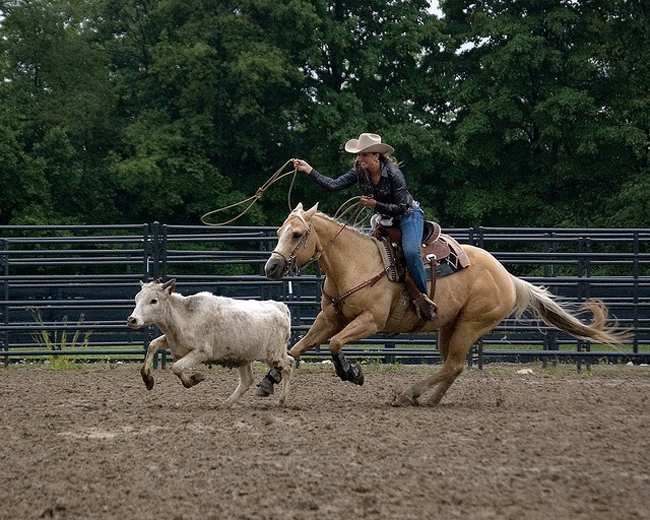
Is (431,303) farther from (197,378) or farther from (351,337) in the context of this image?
(197,378)

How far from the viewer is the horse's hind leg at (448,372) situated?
9.09m

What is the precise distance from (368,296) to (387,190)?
0.81m

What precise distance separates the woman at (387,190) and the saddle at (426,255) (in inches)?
3.4

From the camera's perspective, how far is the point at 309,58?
26.9 m

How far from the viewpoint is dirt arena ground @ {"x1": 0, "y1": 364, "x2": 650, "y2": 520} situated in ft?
17.0

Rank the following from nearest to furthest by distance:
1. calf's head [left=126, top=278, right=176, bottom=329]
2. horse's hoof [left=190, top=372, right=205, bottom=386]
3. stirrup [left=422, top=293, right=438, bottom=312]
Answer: horse's hoof [left=190, top=372, right=205, bottom=386], calf's head [left=126, top=278, right=176, bottom=329], stirrup [left=422, top=293, right=438, bottom=312]

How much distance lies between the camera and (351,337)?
8.66 meters

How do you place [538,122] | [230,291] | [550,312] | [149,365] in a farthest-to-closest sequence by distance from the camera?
[538,122], [230,291], [550,312], [149,365]

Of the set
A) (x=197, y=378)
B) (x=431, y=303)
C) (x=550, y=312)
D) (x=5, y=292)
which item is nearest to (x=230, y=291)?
(x=5, y=292)

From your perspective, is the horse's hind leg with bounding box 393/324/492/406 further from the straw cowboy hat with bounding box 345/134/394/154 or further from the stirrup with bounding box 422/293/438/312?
the straw cowboy hat with bounding box 345/134/394/154

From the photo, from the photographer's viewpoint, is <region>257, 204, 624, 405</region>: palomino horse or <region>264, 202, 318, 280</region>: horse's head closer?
<region>264, 202, 318, 280</region>: horse's head

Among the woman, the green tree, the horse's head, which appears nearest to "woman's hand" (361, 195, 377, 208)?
the woman

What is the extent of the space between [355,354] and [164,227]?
271 cm

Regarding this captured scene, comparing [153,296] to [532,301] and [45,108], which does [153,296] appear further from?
[45,108]
